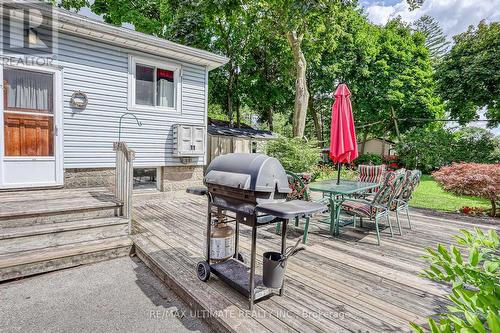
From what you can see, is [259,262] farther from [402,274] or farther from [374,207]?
[374,207]

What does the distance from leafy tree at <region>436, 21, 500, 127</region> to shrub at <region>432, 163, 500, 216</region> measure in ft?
32.6

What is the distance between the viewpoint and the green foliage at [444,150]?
1434cm

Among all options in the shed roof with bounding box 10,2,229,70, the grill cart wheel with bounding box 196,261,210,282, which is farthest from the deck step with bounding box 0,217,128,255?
the shed roof with bounding box 10,2,229,70

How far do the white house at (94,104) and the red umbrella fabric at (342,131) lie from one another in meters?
3.64

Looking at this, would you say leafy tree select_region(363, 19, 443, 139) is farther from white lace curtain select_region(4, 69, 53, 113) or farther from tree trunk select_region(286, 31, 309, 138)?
white lace curtain select_region(4, 69, 53, 113)

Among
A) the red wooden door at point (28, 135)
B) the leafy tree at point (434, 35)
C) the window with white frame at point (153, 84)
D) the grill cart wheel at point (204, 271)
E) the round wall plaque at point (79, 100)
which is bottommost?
the grill cart wheel at point (204, 271)

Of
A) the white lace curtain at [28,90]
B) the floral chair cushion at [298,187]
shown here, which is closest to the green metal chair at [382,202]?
the floral chair cushion at [298,187]

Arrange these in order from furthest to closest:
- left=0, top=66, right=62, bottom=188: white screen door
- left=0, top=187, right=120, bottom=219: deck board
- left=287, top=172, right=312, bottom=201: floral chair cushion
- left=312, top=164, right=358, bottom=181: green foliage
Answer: left=312, top=164, right=358, bottom=181: green foliage, left=0, top=66, right=62, bottom=188: white screen door, left=287, top=172, right=312, bottom=201: floral chair cushion, left=0, top=187, right=120, bottom=219: deck board

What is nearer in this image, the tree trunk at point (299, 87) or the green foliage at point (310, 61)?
the tree trunk at point (299, 87)

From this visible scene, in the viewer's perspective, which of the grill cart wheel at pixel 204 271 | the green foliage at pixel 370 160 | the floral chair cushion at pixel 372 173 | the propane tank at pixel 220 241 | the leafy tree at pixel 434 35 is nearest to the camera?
the grill cart wheel at pixel 204 271

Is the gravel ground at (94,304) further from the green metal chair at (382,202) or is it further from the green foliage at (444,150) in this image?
the green foliage at (444,150)

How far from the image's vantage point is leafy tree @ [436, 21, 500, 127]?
12.9m

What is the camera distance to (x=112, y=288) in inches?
118

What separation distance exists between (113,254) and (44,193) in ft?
7.59
